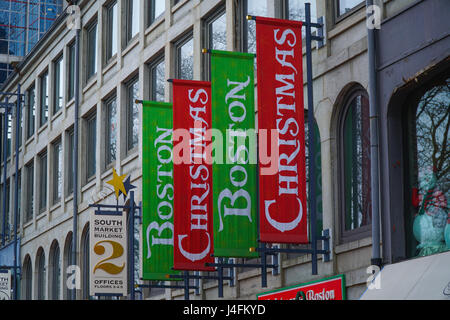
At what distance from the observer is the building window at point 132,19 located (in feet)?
95.1

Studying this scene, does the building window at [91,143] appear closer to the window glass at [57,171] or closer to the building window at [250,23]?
the window glass at [57,171]

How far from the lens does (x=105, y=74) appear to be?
1216 inches

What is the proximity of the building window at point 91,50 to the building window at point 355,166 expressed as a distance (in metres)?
17.9

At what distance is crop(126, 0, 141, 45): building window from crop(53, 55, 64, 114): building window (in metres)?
7.56

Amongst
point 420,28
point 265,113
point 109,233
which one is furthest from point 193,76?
point 420,28

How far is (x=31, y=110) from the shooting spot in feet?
135

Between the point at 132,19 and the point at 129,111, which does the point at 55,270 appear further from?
the point at 132,19

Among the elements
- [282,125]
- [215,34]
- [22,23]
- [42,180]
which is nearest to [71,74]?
[42,180]

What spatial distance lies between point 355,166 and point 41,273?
77.1 ft

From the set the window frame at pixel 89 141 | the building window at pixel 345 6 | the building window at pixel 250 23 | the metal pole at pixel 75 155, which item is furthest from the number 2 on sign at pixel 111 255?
the building window at pixel 345 6

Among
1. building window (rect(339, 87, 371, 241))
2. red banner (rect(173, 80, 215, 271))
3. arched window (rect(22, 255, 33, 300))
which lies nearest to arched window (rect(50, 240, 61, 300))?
arched window (rect(22, 255, 33, 300))

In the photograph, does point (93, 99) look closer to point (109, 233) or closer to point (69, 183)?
point (69, 183)

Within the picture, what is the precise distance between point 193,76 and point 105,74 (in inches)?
315

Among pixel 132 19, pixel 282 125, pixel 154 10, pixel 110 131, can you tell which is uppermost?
pixel 132 19
